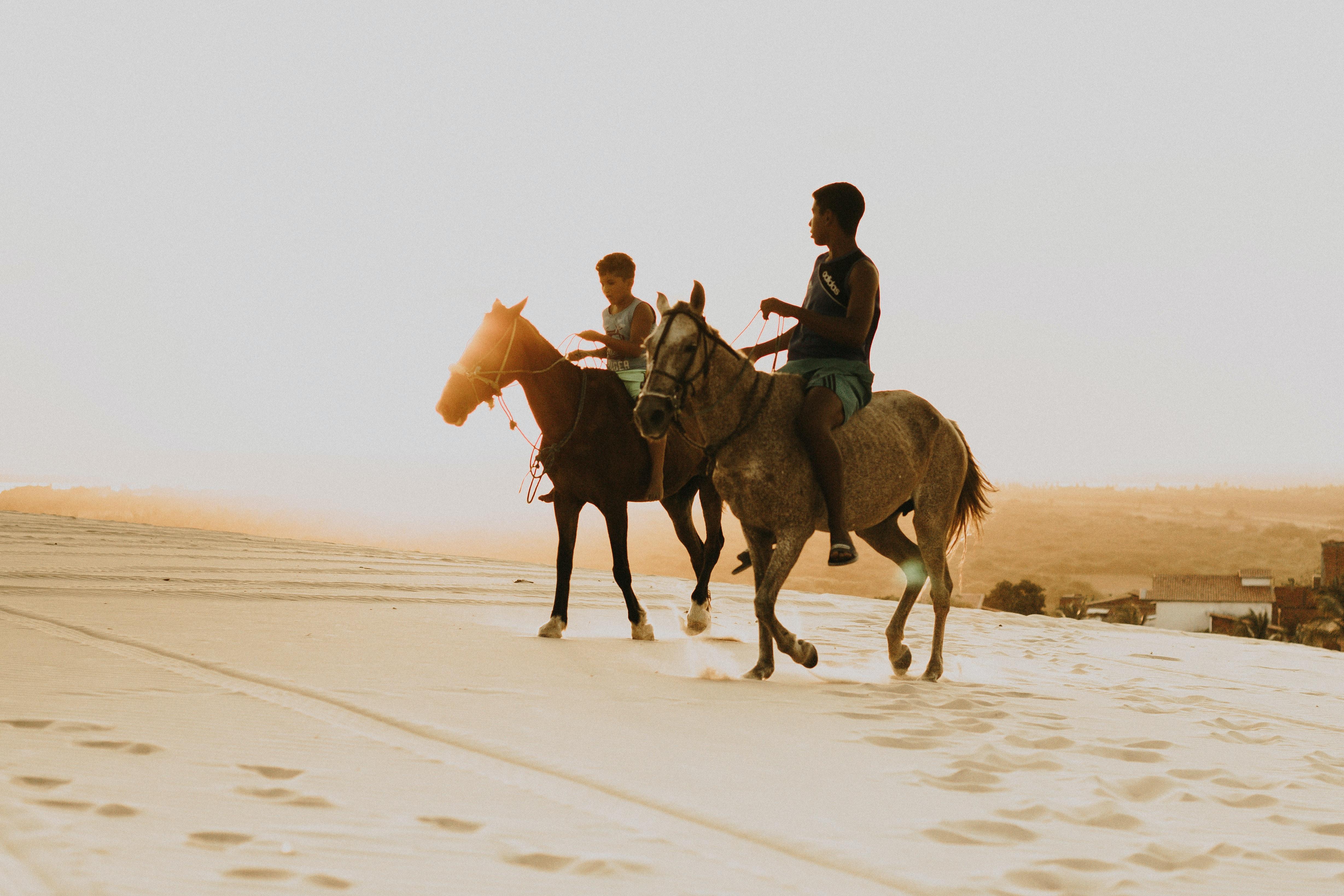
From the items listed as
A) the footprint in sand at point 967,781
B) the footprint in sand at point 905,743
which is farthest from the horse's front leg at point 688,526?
the footprint in sand at point 967,781

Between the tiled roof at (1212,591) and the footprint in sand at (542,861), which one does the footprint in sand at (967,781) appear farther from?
the tiled roof at (1212,591)

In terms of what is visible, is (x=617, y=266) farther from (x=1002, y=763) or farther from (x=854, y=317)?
(x=1002, y=763)

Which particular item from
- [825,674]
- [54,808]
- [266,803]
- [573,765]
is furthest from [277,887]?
[825,674]

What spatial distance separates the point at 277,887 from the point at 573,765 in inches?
50.3

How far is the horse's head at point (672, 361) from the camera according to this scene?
5121mm

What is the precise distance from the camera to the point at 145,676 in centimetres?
460

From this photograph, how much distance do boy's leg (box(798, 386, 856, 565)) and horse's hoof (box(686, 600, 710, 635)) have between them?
2349mm

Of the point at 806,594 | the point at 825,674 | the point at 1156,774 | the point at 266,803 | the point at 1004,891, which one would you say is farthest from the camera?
the point at 806,594

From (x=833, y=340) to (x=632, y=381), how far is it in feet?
6.68

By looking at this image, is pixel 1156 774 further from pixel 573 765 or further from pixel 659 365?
pixel 659 365

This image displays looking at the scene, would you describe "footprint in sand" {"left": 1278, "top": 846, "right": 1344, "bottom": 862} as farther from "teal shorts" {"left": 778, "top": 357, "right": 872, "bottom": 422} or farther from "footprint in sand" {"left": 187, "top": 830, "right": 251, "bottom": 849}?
"teal shorts" {"left": 778, "top": 357, "right": 872, "bottom": 422}

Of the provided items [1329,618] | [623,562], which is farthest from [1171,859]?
[1329,618]

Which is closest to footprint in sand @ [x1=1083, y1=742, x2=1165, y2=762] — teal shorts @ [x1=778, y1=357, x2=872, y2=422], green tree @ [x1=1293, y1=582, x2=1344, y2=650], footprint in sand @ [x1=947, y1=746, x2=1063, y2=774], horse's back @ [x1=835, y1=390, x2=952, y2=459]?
footprint in sand @ [x1=947, y1=746, x2=1063, y2=774]

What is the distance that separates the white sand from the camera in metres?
2.50
